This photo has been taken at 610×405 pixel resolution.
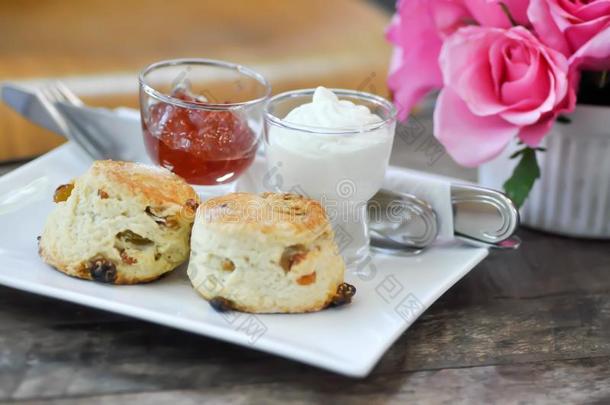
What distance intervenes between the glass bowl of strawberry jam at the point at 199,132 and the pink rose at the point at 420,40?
0.23m

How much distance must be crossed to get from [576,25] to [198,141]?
55 cm

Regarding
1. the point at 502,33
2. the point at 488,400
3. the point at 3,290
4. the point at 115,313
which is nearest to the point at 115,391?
the point at 115,313

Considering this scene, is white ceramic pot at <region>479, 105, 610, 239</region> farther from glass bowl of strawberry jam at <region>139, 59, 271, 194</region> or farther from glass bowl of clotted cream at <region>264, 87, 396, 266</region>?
glass bowl of strawberry jam at <region>139, 59, 271, 194</region>

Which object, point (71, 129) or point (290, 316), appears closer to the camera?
point (290, 316)

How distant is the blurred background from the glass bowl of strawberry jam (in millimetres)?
586

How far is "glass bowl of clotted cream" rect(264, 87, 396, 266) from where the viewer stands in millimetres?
1085

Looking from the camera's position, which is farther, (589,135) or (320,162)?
(589,135)

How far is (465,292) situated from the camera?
1122mm

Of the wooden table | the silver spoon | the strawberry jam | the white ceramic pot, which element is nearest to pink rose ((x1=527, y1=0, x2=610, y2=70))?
the white ceramic pot

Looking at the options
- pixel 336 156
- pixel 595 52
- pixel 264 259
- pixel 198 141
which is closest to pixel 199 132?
pixel 198 141

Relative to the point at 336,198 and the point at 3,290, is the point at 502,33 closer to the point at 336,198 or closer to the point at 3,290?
the point at 336,198

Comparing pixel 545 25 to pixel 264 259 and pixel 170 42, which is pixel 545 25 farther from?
pixel 170 42

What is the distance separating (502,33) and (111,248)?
2.02ft

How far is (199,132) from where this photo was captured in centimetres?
119
